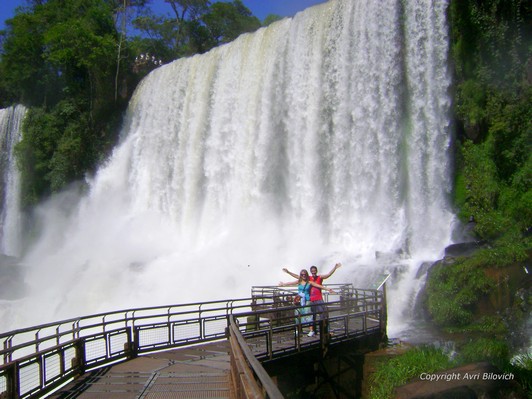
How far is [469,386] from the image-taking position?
310 inches

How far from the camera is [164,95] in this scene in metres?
34.4


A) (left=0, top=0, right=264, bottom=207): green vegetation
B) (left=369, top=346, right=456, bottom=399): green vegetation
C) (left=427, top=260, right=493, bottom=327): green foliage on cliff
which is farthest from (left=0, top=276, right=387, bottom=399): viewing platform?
(left=0, top=0, right=264, bottom=207): green vegetation

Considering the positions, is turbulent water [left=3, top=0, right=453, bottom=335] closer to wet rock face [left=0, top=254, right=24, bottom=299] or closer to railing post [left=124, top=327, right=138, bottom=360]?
wet rock face [left=0, top=254, right=24, bottom=299]

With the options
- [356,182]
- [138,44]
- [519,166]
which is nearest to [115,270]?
[356,182]

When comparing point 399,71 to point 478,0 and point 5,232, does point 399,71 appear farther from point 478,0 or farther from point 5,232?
point 5,232

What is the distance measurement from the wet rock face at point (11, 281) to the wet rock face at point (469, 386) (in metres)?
24.8

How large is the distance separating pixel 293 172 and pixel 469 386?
1884 centimetres

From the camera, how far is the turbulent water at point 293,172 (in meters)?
22.0

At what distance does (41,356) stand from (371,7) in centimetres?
1993

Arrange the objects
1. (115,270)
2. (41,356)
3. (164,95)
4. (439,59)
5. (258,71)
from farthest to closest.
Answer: (164,95)
(258,71)
(115,270)
(439,59)
(41,356)

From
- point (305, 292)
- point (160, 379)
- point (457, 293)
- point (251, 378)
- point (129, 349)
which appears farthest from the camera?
point (457, 293)

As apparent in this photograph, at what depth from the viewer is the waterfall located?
146ft

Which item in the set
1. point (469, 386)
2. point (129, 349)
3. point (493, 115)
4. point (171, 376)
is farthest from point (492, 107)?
point (171, 376)

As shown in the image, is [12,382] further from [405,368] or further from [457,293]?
[457,293]
